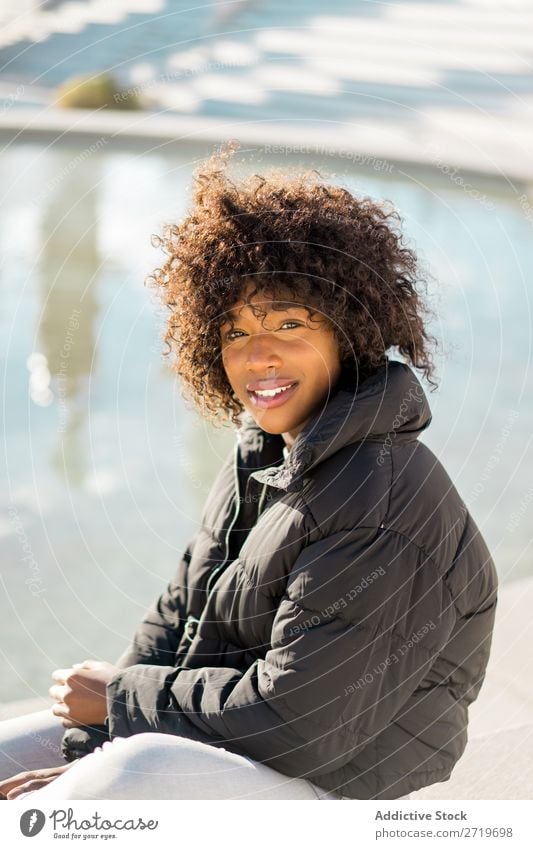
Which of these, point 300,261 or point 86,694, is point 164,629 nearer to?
point 86,694

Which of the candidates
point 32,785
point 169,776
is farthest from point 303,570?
point 32,785

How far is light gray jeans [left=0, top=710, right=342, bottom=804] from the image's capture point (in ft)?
4.30

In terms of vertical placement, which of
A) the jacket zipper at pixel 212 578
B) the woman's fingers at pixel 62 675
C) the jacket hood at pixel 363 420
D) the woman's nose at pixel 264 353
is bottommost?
the woman's fingers at pixel 62 675

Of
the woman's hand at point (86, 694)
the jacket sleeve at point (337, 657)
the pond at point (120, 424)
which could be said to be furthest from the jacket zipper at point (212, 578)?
the pond at point (120, 424)

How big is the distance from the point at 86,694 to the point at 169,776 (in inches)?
9.6

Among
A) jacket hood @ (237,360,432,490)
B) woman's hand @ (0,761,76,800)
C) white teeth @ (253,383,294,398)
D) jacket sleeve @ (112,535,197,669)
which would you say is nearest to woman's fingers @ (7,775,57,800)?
woman's hand @ (0,761,76,800)

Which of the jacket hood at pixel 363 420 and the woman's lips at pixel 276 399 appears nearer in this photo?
the jacket hood at pixel 363 420

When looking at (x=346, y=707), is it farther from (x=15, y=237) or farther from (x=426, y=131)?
(x=426, y=131)

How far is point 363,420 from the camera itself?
1.39 metres

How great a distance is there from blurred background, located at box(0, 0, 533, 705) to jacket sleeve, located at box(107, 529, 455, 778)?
2.25 feet

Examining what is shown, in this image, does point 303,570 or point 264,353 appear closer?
point 303,570

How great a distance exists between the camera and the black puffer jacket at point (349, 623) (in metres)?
1.31

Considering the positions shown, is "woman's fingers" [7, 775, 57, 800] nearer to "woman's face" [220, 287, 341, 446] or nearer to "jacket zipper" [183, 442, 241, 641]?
"jacket zipper" [183, 442, 241, 641]

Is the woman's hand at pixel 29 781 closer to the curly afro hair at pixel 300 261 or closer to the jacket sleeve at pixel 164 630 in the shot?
the jacket sleeve at pixel 164 630
